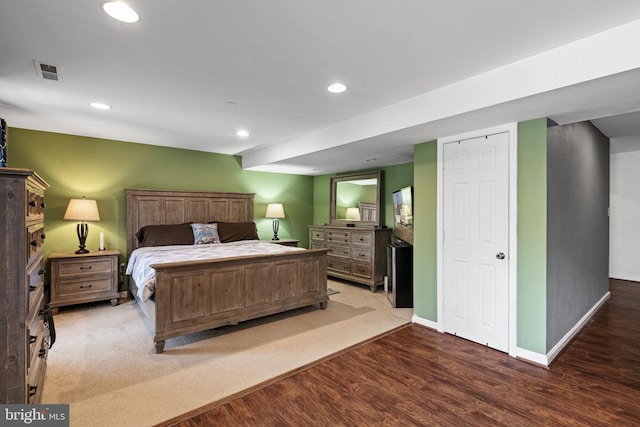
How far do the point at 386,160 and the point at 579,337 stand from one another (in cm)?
327

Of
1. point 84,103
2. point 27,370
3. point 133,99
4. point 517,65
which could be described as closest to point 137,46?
point 133,99

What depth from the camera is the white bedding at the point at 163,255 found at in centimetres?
304

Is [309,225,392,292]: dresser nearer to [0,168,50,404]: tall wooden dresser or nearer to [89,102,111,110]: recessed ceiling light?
[89,102,111,110]: recessed ceiling light

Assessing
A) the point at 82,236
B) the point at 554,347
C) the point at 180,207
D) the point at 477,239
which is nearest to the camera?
the point at 554,347

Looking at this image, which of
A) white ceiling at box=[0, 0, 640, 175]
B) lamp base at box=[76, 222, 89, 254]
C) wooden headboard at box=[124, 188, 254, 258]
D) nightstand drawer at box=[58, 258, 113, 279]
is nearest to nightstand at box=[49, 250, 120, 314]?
nightstand drawer at box=[58, 258, 113, 279]

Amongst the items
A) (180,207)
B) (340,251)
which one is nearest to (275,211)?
(340,251)

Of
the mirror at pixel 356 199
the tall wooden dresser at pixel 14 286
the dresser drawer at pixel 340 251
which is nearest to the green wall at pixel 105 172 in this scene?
the mirror at pixel 356 199

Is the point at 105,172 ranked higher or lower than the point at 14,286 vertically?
higher

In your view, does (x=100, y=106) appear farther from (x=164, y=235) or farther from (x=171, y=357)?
(x=171, y=357)

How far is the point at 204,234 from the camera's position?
5008 millimetres

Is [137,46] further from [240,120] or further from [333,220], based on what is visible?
[333,220]

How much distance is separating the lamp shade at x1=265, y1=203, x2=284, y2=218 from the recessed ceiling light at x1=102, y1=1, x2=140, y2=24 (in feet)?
15.3

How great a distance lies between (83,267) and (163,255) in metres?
1.25

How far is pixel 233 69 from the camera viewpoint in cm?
241
